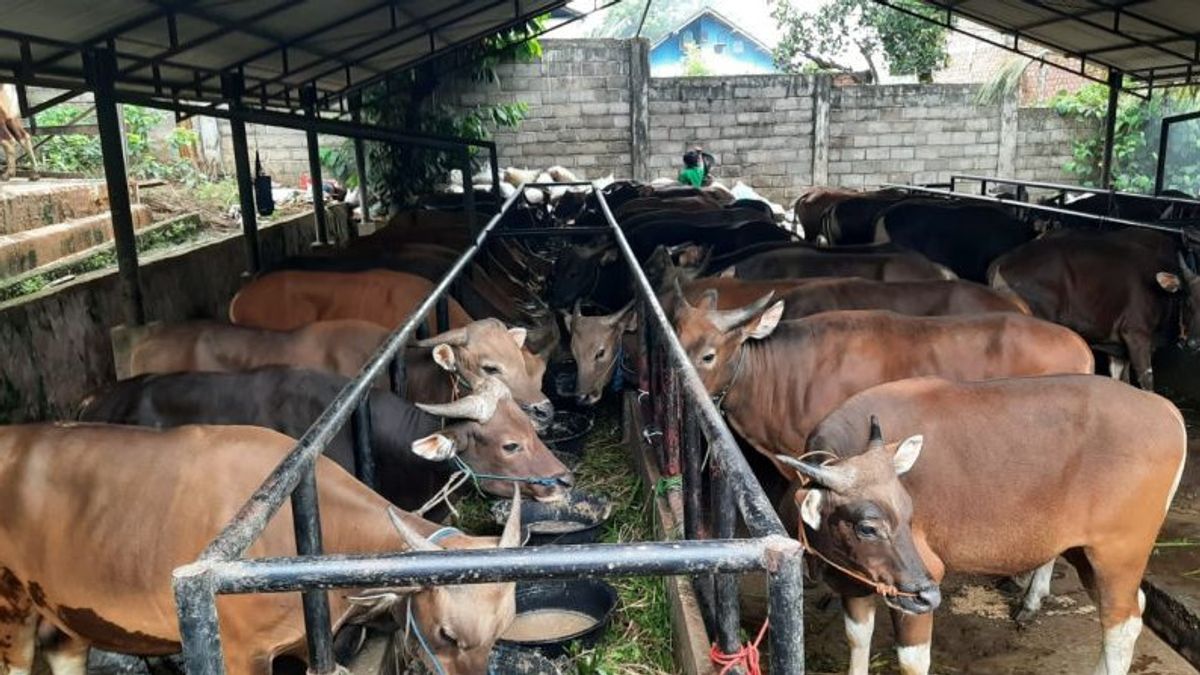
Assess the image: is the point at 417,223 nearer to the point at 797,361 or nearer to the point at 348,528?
the point at 797,361

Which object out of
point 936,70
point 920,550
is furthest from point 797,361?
point 936,70

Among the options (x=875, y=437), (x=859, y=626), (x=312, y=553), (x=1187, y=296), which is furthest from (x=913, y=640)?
(x=1187, y=296)

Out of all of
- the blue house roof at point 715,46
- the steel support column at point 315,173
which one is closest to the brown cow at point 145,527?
the steel support column at point 315,173

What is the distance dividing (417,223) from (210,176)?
9.36 meters

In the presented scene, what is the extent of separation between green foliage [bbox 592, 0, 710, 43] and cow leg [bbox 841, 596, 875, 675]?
47.5 metres

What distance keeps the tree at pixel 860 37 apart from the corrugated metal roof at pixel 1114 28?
20.3 feet

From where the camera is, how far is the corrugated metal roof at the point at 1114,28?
36.7 feet

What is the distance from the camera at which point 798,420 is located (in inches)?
209

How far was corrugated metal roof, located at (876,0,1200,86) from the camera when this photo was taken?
11180 millimetres

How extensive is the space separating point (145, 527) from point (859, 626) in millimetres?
2839

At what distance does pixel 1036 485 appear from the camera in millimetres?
3887

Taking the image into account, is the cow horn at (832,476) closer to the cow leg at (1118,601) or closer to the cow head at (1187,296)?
the cow leg at (1118,601)

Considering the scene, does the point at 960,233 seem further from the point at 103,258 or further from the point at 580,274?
the point at 103,258

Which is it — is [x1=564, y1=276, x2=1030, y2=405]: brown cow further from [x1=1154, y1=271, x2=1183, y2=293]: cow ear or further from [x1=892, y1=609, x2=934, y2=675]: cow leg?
[x1=892, y1=609, x2=934, y2=675]: cow leg
